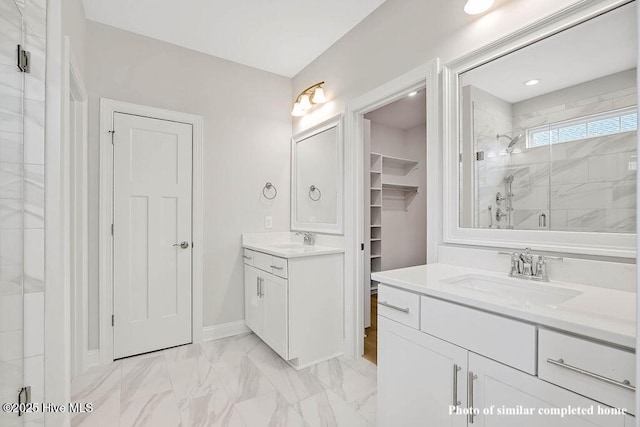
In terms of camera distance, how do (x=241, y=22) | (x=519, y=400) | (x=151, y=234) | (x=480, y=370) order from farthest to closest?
(x=151, y=234) → (x=241, y=22) → (x=480, y=370) → (x=519, y=400)

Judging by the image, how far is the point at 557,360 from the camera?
0.87 metres

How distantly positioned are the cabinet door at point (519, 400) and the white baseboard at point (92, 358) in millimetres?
2649

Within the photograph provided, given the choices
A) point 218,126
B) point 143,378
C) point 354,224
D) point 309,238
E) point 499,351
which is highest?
point 218,126

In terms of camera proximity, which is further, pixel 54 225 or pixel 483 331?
pixel 54 225

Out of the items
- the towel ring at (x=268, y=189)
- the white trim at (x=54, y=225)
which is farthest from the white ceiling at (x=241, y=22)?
the towel ring at (x=268, y=189)

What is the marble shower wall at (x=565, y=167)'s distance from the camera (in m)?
1.16

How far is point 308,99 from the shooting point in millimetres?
2891

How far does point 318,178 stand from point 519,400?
88.2 inches

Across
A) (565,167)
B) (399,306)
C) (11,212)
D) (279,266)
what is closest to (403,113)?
(279,266)

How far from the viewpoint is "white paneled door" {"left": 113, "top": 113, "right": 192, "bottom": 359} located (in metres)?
2.45

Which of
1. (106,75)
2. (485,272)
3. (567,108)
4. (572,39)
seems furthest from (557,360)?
(106,75)

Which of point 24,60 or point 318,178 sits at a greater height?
point 24,60

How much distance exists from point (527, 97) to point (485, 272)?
0.87 meters

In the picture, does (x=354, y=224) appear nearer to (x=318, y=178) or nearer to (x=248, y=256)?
(x=318, y=178)
